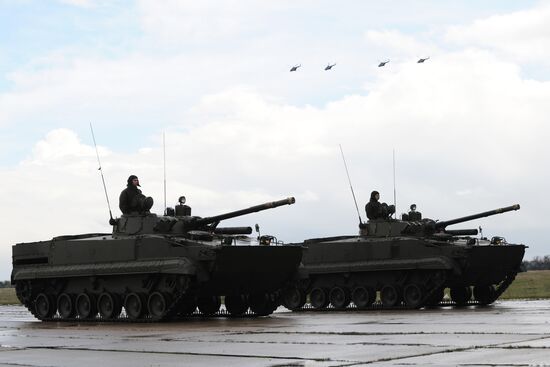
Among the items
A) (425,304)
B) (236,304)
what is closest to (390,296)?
(425,304)

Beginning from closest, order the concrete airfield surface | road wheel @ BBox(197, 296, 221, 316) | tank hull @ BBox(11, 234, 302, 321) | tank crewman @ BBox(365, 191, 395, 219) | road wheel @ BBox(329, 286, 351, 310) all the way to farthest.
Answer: the concrete airfield surface < tank hull @ BBox(11, 234, 302, 321) < road wheel @ BBox(197, 296, 221, 316) < road wheel @ BBox(329, 286, 351, 310) < tank crewman @ BBox(365, 191, 395, 219)

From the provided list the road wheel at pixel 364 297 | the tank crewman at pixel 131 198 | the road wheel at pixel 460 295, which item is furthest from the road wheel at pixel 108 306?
the road wheel at pixel 460 295

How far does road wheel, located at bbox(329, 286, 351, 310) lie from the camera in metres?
35.1

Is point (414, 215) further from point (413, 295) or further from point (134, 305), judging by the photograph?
point (134, 305)

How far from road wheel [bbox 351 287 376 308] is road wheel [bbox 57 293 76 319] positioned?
32.8ft

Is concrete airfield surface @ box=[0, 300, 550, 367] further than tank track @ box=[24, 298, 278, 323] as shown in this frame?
No

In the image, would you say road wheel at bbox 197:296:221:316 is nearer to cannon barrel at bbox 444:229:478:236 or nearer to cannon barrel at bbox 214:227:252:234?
cannon barrel at bbox 214:227:252:234

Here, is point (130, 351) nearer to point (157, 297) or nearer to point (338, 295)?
point (157, 297)

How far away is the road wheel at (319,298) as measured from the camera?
117ft

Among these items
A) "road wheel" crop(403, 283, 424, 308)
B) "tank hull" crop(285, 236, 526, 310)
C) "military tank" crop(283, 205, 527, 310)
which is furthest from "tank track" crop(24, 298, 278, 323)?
"road wheel" crop(403, 283, 424, 308)

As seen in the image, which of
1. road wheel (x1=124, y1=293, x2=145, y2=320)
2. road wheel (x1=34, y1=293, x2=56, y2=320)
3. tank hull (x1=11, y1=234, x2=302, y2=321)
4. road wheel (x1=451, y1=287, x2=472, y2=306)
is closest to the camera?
tank hull (x1=11, y1=234, x2=302, y2=321)

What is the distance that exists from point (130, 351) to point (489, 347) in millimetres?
5625

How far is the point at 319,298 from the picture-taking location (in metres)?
35.8

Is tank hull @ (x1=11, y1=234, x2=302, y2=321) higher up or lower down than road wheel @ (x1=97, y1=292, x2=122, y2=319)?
higher up
